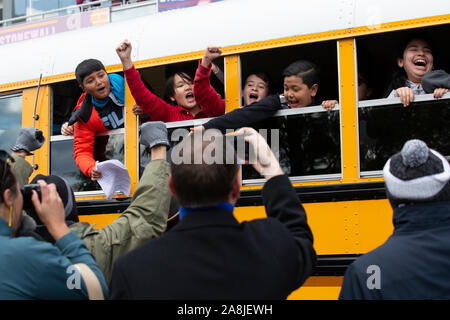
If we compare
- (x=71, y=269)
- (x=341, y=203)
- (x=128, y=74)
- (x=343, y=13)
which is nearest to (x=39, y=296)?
(x=71, y=269)

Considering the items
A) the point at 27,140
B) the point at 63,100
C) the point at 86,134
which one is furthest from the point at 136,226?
the point at 63,100

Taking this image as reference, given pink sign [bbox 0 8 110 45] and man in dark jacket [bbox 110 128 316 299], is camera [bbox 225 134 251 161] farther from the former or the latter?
pink sign [bbox 0 8 110 45]

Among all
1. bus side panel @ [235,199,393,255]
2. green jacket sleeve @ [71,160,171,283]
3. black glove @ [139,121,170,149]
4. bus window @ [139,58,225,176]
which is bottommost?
bus side panel @ [235,199,393,255]

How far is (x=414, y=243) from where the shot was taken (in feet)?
5.09

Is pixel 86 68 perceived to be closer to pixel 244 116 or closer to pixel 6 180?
pixel 244 116

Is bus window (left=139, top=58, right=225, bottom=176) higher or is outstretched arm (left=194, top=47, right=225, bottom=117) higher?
bus window (left=139, top=58, right=225, bottom=176)

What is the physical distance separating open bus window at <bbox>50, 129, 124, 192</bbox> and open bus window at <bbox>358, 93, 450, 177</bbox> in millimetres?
1720

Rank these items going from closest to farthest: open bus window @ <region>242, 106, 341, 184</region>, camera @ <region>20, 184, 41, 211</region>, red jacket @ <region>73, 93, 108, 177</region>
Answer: camera @ <region>20, 184, 41, 211</region>
open bus window @ <region>242, 106, 341, 184</region>
red jacket @ <region>73, 93, 108, 177</region>

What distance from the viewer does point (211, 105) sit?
11.3 ft

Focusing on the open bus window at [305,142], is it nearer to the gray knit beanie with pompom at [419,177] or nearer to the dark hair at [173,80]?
the dark hair at [173,80]

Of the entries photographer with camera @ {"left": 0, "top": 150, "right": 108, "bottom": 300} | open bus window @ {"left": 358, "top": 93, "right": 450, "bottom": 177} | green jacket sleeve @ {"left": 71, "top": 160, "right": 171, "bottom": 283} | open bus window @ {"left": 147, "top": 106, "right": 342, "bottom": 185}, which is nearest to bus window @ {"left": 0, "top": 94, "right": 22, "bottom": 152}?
open bus window @ {"left": 147, "top": 106, "right": 342, "bottom": 185}

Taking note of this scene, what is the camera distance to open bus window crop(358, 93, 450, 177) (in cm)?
294

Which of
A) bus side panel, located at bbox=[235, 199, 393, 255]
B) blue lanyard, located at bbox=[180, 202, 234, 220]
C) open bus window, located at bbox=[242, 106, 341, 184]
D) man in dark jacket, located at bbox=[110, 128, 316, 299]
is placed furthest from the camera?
open bus window, located at bbox=[242, 106, 341, 184]

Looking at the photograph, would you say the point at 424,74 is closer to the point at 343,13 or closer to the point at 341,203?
the point at 343,13
